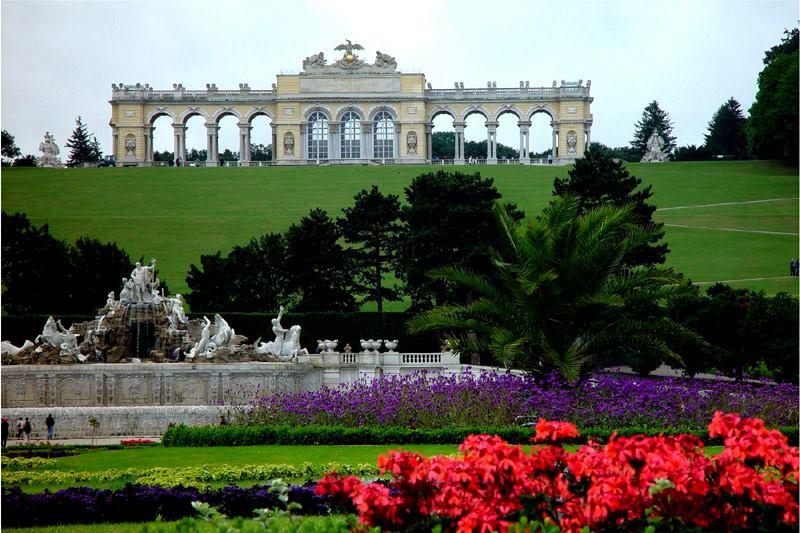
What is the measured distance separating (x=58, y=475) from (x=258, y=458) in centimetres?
336

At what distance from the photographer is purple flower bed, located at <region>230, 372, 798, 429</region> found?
2288 centimetres

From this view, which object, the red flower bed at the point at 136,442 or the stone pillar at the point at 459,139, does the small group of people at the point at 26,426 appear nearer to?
the red flower bed at the point at 136,442

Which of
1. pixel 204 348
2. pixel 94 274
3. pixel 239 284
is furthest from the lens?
pixel 94 274

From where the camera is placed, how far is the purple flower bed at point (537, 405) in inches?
901

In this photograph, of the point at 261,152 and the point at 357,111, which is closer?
the point at 357,111

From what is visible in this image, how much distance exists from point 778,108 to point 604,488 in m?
62.3

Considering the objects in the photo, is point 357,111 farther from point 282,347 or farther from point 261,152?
point 282,347

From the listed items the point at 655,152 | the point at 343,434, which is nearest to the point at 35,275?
the point at 343,434

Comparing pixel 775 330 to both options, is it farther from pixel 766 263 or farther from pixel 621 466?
pixel 621 466

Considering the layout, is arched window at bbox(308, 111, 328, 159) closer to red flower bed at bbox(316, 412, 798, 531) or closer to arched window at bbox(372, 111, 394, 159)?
arched window at bbox(372, 111, 394, 159)

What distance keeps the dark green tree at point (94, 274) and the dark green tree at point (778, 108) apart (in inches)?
A: 1385

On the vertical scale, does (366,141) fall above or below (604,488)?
above

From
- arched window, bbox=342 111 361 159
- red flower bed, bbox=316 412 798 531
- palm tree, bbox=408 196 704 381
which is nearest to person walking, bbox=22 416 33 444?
palm tree, bbox=408 196 704 381

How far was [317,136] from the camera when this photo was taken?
286 ft
